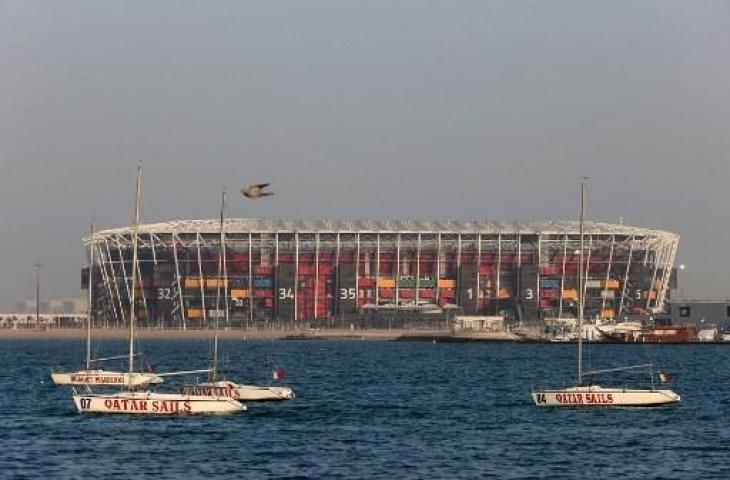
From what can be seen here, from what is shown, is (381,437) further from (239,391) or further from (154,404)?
(239,391)

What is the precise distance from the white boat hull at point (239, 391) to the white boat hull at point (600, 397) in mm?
14873

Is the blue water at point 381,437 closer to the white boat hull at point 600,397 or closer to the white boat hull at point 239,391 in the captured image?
the white boat hull at point 600,397

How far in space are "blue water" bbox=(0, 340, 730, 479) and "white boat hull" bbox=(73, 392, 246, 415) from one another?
23.2 inches

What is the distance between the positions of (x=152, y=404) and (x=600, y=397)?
23.7 m

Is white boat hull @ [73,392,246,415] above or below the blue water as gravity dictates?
above

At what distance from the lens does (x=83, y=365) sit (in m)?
145

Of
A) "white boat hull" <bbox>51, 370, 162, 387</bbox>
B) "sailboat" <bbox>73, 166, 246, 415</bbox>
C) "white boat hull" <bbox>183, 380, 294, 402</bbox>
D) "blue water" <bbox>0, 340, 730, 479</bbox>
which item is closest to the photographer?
"blue water" <bbox>0, 340, 730, 479</bbox>

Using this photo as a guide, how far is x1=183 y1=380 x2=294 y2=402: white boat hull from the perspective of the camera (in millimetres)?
82694

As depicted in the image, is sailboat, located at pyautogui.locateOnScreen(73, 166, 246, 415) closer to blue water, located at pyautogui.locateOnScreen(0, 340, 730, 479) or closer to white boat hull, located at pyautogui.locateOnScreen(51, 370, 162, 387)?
blue water, located at pyautogui.locateOnScreen(0, 340, 730, 479)

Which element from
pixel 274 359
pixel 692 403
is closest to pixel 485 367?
pixel 274 359

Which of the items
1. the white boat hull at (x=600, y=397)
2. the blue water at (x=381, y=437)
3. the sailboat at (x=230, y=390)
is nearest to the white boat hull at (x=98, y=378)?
the blue water at (x=381, y=437)

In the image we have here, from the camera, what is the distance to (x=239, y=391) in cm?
8656

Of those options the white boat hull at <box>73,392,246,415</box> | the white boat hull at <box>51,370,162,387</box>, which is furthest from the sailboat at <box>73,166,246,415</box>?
the white boat hull at <box>51,370,162,387</box>

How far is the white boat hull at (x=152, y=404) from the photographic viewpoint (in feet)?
254
